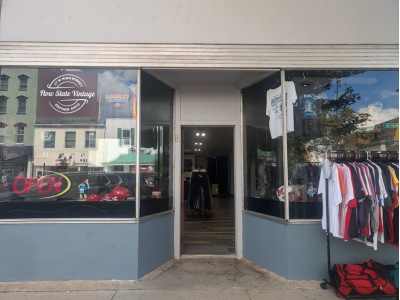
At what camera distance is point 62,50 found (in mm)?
3928

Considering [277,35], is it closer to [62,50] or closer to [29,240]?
[62,50]

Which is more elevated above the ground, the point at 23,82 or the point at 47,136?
the point at 23,82

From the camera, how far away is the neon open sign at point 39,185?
3830mm

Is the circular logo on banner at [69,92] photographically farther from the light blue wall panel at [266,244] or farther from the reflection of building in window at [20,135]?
the light blue wall panel at [266,244]

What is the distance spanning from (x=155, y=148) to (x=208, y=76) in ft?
4.91

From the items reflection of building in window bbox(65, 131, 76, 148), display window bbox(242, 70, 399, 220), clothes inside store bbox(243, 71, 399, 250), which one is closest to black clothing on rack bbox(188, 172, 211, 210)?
clothes inside store bbox(243, 71, 399, 250)

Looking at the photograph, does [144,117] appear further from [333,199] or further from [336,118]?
[336,118]

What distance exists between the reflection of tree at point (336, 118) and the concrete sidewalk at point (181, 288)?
6.13 ft

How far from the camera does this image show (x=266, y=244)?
4.14m

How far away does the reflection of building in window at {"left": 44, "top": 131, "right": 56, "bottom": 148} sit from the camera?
3.92 m

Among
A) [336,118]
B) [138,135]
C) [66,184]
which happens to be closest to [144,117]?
[138,135]

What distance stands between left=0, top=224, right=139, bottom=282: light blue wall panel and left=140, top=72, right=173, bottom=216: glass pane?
0.55 meters

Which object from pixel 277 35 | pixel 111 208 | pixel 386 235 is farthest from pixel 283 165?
pixel 111 208

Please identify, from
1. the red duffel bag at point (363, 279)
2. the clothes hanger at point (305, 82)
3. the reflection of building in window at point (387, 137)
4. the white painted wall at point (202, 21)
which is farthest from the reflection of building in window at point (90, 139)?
the reflection of building in window at point (387, 137)
